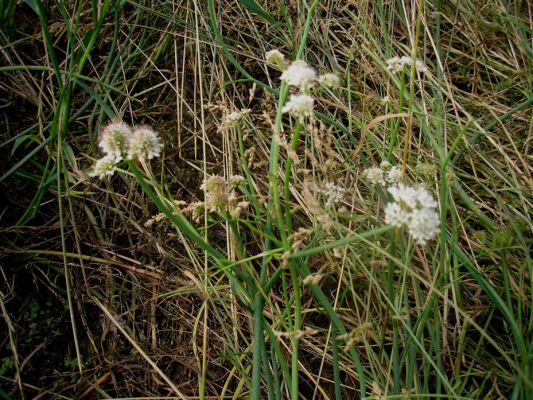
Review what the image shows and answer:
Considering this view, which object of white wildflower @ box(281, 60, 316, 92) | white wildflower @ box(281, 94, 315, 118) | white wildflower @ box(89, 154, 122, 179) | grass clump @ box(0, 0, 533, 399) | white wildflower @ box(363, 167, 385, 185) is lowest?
grass clump @ box(0, 0, 533, 399)

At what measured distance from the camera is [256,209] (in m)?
0.95

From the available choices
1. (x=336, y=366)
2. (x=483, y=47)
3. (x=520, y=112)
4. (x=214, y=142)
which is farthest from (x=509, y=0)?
(x=336, y=366)

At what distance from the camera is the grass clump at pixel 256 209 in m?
0.94

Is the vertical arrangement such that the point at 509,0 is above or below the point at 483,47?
above

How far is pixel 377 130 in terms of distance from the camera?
150 centimetres

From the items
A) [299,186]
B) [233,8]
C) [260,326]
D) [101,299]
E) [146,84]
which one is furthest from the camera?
[233,8]

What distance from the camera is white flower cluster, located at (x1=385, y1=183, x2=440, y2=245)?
2.34 ft

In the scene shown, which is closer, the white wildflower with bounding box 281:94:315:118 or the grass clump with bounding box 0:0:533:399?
the white wildflower with bounding box 281:94:315:118

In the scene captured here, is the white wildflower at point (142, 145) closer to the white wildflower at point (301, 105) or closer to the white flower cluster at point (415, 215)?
the white wildflower at point (301, 105)

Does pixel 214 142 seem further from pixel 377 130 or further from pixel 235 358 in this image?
pixel 235 358

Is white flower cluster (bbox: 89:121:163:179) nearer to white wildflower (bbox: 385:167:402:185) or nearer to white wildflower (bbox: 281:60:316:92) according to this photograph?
white wildflower (bbox: 281:60:316:92)

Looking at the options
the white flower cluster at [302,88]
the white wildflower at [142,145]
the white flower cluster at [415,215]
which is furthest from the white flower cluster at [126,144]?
the white flower cluster at [415,215]

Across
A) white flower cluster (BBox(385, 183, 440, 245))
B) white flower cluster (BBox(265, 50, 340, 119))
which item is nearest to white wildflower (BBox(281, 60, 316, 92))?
white flower cluster (BBox(265, 50, 340, 119))

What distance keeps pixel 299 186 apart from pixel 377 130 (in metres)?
0.30
